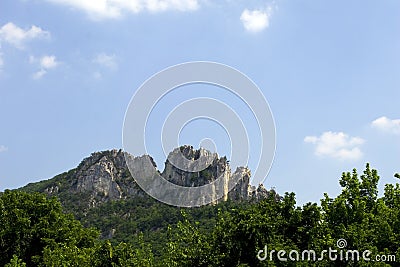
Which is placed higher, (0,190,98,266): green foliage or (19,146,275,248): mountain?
(19,146,275,248): mountain

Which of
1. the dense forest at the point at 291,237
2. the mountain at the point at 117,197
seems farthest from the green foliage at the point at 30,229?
the mountain at the point at 117,197

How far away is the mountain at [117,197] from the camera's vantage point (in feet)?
255

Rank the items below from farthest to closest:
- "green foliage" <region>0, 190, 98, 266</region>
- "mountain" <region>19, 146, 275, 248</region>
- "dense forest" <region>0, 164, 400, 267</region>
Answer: "mountain" <region>19, 146, 275, 248</region> → "green foliage" <region>0, 190, 98, 266</region> → "dense forest" <region>0, 164, 400, 267</region>

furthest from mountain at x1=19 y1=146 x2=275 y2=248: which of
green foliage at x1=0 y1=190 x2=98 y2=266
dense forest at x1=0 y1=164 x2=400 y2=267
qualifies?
dense forest at x1=0 y1=164 x2=400 y2=267

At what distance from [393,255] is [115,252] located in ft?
26.6

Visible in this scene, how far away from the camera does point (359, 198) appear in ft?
48.4

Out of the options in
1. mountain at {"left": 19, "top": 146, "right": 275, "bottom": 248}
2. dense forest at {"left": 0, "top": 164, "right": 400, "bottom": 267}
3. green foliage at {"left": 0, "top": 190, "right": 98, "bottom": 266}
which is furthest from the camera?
mountain at {"left": 19, "top": 146, "right": 275, "bottom": 248}

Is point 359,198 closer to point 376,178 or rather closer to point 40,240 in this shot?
point 376,178

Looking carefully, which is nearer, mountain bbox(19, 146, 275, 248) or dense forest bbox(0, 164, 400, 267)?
dense forest bbox(0, 164, 400, 267)

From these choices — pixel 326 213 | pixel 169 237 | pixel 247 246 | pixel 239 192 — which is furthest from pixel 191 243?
pixel 239 192

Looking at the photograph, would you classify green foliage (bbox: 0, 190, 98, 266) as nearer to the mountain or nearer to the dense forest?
the dense forest

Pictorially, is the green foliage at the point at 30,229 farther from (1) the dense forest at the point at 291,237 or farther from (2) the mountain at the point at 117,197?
(2) the mountain at the point at 117,197

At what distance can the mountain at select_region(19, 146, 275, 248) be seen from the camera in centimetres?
7775

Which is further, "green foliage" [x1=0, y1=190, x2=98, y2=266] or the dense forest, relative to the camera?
"green foliage" [x1=0, y1=190, x2=98, y2=266]
